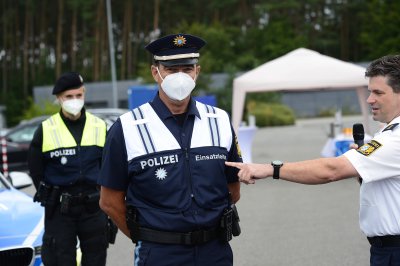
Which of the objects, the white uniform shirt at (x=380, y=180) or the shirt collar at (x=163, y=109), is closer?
the white uniform shirt at (x=380, y=180)

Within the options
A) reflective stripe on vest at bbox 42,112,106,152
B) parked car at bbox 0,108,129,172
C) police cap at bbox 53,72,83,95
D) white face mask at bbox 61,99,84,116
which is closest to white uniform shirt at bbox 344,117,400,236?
reflective stripe on vest at bbox 42,112,106,152

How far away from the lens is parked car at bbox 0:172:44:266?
175 inches

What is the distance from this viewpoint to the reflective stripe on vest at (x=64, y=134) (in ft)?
15.4

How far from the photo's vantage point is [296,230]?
317 inches

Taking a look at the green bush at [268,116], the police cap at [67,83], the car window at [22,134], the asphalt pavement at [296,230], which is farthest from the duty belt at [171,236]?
the green bush at [268,116]

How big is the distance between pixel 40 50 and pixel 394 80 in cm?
6350

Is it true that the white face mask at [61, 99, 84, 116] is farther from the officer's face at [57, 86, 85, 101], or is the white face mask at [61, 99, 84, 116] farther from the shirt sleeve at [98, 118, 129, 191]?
the shirt sleeve at [98, 118, 129, 191]

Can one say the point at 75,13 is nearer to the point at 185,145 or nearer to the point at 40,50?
the point at 40,50

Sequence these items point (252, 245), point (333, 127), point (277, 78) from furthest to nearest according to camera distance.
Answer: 1. point (333, 127)
2. point (277, 78)
3. point (252, 245)

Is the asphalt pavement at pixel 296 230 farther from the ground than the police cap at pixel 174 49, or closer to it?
closer to it

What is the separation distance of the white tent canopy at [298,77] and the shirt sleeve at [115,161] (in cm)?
1154

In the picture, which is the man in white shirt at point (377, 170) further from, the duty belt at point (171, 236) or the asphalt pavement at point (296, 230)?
the asphalt pavement at point (296, 230)

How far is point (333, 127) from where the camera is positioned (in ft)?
58.6

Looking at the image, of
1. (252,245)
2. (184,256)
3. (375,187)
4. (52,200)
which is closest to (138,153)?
(184,256)
